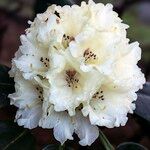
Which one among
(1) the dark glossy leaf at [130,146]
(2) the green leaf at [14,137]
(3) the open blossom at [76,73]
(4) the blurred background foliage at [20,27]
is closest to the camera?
(3) the open blossom at [76,73]

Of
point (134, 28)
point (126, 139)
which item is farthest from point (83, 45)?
point (134, 28)

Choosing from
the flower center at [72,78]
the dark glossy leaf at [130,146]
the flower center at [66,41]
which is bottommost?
the dark glossy leaf at [130,146]

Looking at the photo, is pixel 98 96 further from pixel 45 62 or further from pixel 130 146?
pixel 130 146

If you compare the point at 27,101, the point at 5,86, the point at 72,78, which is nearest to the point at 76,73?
the point at 72,78

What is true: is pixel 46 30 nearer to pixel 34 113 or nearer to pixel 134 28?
pixel 34 113

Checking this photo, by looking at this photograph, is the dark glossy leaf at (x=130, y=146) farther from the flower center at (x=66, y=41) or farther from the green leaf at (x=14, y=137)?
the flower center at (x=66, y=41)

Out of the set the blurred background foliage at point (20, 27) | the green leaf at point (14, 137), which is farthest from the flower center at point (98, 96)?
the blurred background foliage at point (20, 27)
